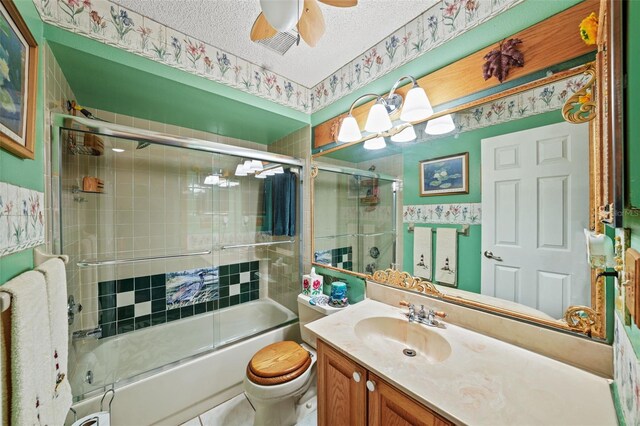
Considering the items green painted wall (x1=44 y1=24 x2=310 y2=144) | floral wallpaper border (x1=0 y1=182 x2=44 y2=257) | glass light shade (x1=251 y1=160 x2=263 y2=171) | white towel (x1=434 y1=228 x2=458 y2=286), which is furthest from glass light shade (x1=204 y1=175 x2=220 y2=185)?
white towel (x1=434 y1=228 x2=458 y2=286)

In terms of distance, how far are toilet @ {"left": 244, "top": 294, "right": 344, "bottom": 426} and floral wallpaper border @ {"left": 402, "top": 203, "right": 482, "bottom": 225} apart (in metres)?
0.84

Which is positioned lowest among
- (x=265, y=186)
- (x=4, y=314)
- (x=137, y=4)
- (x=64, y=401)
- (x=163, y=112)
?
(x=64, y=401)

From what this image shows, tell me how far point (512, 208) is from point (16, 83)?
1.94 meters

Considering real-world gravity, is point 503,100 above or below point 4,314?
above

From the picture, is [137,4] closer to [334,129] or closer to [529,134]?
[334,129]

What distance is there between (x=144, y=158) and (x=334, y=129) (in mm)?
1706

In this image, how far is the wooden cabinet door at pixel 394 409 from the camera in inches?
27.8

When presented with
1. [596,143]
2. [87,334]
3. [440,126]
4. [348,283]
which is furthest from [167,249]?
[596,143]

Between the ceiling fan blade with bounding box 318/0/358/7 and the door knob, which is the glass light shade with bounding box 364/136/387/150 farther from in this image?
the door knob

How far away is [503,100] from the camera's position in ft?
3.28

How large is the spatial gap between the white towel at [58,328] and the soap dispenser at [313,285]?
1.34 meters

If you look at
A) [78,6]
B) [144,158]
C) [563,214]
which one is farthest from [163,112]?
[563,214]

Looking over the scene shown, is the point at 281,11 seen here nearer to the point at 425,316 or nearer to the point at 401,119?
the point at 401,119

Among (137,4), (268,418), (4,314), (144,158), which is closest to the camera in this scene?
(4,314)
